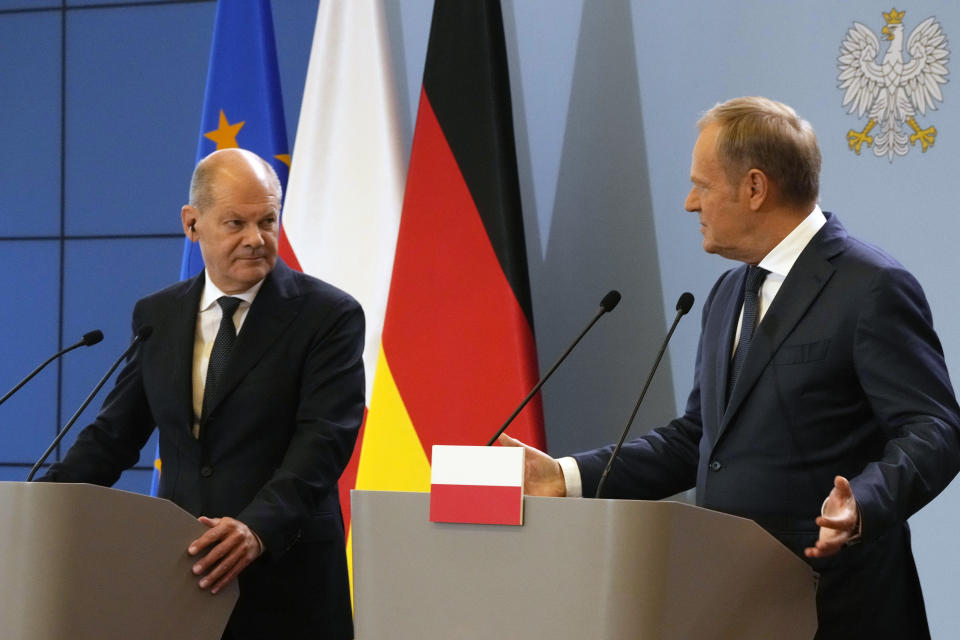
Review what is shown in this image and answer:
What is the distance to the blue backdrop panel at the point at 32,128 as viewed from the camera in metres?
5.06

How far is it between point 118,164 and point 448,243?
6.01ft

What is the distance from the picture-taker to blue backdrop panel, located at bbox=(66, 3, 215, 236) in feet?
16.1

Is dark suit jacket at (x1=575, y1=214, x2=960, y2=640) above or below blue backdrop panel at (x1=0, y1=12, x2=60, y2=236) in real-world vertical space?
below

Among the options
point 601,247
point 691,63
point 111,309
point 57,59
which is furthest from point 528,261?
point 57,59

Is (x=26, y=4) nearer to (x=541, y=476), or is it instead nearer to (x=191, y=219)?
(x=191, y=219)

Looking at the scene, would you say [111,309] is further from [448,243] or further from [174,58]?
[448,243]

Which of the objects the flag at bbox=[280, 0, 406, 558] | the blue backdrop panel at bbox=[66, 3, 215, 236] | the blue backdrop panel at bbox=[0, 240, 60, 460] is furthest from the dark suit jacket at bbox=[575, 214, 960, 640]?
the blue backdrop panel at bbox=[0, 240, 60, 460]

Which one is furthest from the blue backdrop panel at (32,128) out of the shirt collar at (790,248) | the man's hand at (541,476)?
the shirt collar at (790,248)

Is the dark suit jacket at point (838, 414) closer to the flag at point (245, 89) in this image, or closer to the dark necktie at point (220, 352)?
the dark necktie at point (220, 352)

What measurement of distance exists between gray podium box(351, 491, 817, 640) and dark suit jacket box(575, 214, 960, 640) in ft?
0.81

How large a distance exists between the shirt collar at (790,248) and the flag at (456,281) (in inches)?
59.0

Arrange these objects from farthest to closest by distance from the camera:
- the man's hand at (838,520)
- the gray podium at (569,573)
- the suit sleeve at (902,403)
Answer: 1. the suit sleeve at (902,403)
2. the man's hand at (838,520)
3. the gray podium at (569,573)

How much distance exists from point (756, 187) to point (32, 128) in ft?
12.2

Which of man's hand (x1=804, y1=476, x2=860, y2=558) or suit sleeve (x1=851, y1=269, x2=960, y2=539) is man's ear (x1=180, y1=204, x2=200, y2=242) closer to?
suit sleeve (x1=851, y1=269, x2=960, y2=539)
